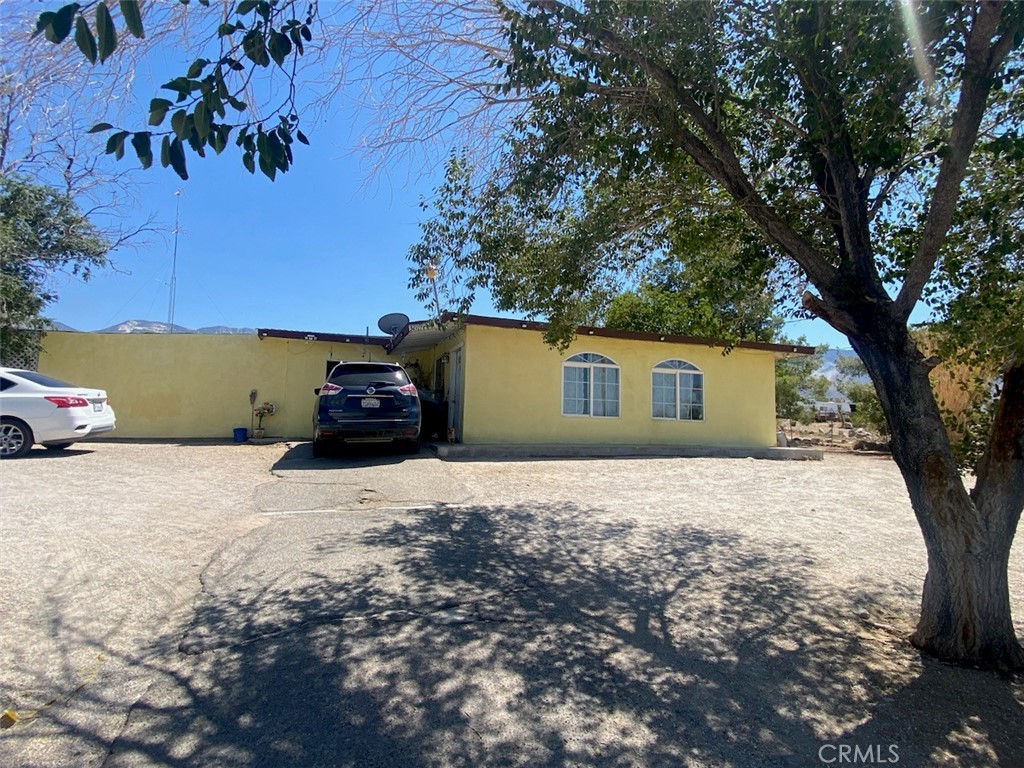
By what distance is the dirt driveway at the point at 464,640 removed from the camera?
2424 millimetres

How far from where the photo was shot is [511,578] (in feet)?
14.4

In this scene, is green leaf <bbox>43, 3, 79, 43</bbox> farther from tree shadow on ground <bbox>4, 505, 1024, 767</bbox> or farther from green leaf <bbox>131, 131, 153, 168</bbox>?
tree shadow on ground <bbox>4, 505, 1024, 767</bbox>

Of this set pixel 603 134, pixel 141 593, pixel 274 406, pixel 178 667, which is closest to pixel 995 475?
pixel 603 134

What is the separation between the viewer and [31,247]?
13.1 meters

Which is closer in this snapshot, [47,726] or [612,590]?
[47,726]

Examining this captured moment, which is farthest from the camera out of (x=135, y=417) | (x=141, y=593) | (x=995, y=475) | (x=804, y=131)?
(x=135, y=417)

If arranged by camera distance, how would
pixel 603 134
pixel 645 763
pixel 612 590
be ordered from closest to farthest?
1. pixel 645 763
2. pixel 612 590
3. pixel 603 134

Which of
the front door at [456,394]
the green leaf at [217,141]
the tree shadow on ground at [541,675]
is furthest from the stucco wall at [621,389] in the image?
the green leaf at [217,141]

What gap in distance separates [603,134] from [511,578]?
3.77 m

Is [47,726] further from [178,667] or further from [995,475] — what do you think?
[995,475]

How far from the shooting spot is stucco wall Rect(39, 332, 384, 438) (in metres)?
13.8

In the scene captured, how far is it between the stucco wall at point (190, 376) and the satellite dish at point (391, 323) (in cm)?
238

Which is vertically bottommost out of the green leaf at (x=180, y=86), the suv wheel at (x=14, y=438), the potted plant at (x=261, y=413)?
the suv wheel at (x=14, y=438)

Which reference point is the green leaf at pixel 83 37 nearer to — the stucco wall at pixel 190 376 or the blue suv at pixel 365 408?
the blue suv at pixel 365 408
